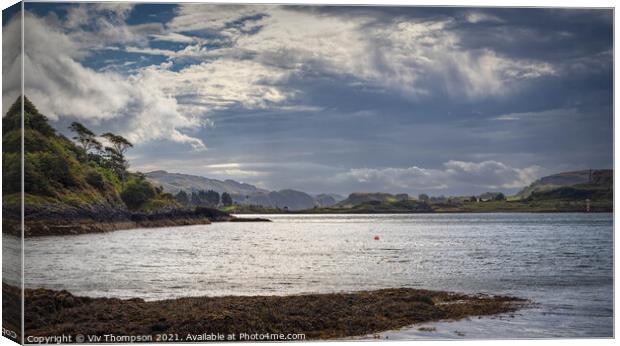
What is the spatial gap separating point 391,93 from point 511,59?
2.37 meters

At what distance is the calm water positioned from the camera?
51.2ft

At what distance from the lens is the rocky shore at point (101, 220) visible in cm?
1547

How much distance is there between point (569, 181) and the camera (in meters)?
16.8

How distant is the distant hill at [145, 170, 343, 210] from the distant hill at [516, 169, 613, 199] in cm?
379

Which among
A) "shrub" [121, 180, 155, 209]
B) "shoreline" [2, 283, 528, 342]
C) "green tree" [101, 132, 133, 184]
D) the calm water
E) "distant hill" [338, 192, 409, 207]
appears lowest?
"shoreline" [2, 283, 528, 342]

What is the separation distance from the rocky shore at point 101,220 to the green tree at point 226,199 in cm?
39

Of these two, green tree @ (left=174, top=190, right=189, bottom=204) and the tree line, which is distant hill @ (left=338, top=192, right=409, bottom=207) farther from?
green tree @ (left=174, top=190, right=189, bottom=204)

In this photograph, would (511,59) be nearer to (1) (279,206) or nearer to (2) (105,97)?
(1) (279,206)

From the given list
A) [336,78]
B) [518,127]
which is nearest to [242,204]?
[336,78]

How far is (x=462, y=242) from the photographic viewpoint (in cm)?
2006

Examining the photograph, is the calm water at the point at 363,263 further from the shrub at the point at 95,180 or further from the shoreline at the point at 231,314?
the shrub at the point at 95,180

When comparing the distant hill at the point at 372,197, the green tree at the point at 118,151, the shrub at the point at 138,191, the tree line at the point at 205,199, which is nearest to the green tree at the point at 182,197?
the tree line at the point at 205,199

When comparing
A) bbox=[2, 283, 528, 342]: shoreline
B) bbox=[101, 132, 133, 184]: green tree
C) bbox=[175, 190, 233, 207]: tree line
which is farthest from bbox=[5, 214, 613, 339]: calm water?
bbox=[101, 132, 133, 184]: green tree

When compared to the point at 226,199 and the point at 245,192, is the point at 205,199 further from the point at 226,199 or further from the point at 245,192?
the point at 245,192
